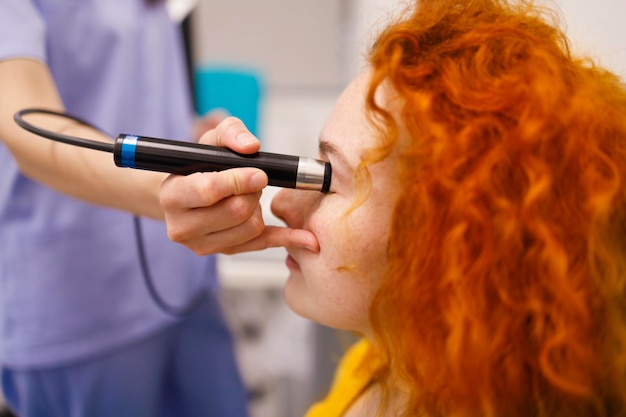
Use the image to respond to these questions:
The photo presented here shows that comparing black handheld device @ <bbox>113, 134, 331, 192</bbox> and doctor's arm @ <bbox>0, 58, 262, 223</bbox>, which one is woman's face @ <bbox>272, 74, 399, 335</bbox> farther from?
doctor's arm @ <bbox>0, 58, 262, 223</bbox>

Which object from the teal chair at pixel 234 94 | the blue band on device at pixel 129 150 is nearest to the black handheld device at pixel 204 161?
the blue band on device at pixel 129 150

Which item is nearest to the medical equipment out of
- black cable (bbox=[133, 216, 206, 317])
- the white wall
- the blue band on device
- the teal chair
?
the blue band on device

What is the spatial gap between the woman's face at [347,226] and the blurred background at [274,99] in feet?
0.82

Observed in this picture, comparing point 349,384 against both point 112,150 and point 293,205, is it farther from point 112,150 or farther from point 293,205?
point 112,150

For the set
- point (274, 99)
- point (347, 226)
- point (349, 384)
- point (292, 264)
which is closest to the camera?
point (347, 226)

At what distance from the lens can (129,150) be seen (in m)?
0.51

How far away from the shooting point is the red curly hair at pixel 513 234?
446 millimetres

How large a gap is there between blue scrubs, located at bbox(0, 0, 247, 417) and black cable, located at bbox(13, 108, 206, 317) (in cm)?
2

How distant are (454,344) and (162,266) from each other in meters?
0.54

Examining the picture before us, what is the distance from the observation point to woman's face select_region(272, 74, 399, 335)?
54 centimetres

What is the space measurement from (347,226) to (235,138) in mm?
142

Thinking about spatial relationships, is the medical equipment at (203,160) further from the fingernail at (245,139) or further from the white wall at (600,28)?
the white wall at (600,28)

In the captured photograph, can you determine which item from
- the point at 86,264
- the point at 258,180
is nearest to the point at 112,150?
the point at 258,180

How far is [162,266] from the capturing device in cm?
85
